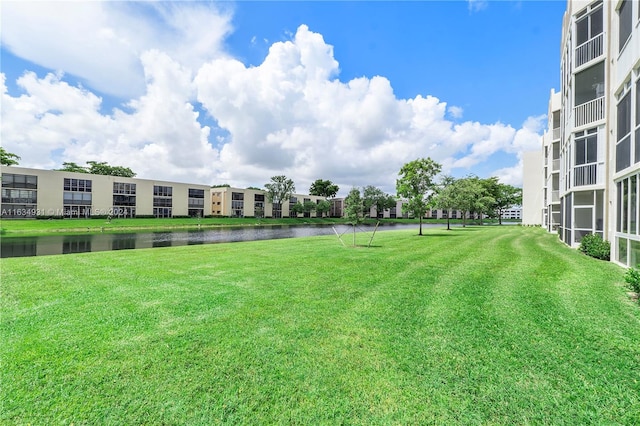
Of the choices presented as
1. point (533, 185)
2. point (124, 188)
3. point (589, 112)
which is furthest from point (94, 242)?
point (533, 185)

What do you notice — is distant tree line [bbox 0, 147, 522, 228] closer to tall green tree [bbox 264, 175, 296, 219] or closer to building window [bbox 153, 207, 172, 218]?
tall green tree [bbox 264, 175, 296, 219]

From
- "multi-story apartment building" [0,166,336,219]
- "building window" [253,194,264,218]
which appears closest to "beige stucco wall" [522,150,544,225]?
"building window" [253,194,264,218]

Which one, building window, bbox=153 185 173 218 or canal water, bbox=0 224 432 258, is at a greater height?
building window, bbox=153 185 173 218

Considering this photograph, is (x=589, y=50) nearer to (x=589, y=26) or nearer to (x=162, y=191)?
(x=589, y=26)

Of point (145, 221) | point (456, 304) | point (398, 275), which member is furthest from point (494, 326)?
point (145, 221)

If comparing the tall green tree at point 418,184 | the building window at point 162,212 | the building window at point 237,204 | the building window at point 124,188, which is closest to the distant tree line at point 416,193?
the tall green tree at point 418,184

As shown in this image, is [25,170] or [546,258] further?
[25,170]

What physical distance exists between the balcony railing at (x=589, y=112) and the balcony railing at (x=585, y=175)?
2108mm

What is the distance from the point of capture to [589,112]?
43.4 ft

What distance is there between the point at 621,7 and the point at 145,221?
55.6 m

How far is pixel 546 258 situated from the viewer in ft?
36.0

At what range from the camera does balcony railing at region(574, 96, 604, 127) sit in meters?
12.7

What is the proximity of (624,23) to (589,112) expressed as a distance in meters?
4.77

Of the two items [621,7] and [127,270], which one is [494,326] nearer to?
[127,270]
